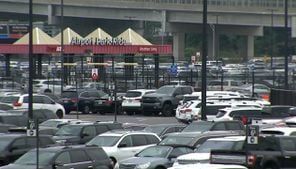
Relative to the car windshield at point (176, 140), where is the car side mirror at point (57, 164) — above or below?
below

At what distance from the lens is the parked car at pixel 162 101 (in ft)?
169

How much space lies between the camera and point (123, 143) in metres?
27.4

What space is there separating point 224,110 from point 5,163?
15.8 metres

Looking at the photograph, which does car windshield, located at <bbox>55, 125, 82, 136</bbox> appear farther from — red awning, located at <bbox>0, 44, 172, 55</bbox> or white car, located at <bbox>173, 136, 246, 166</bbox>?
red awning, located at <bbox>0, 44, 172, 55</bbox>

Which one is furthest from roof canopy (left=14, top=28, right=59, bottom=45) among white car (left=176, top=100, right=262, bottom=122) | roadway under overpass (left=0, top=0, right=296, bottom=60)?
roadway under overpass (left=0, top=0, right=296, bottom=60)

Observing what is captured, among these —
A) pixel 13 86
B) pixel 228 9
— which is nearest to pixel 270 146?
pixel 13 86

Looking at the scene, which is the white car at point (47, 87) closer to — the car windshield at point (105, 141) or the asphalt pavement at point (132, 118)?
the asphalt pavement at point (132, 118)

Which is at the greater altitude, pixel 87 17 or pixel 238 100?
pixel 87 17

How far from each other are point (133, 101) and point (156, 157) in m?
28.7

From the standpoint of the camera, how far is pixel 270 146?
915 inches

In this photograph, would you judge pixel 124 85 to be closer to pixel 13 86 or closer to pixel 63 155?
pixel 13 86

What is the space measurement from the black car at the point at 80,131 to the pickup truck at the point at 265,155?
869 cm

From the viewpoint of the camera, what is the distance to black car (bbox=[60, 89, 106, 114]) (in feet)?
177

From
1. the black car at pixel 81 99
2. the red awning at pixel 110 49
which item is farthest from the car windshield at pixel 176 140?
the red awning at pixel 110 49
